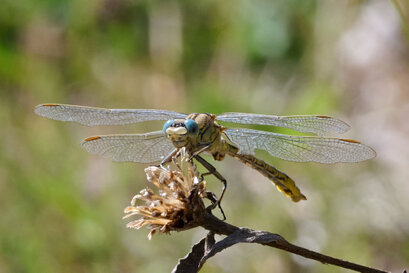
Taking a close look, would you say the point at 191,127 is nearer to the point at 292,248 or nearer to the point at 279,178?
the point at 279,178

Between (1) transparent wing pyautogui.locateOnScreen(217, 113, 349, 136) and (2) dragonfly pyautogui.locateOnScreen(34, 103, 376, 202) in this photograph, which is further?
(1) transparent wing pyautogui.locateOnScreen(217, 113, 349, 136)

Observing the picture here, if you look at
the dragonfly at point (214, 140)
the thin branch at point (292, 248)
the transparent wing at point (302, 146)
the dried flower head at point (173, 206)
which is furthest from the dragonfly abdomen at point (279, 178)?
the thin branch at point (292, 248)

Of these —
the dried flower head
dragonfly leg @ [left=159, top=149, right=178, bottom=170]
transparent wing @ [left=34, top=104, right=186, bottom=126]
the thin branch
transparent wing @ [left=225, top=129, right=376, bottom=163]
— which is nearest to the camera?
the thin branch

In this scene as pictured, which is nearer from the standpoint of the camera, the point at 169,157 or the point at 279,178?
the point at 169,157

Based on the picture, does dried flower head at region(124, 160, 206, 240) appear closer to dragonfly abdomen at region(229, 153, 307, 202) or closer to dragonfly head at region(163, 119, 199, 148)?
dragonfly head at region(163, 119, 199, 148)

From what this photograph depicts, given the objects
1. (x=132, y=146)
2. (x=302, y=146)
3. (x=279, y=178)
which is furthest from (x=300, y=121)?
(x=132, y=146)

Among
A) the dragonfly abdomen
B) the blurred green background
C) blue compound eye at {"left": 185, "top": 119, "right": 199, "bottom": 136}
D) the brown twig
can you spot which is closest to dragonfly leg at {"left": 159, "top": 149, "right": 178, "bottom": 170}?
blue compound eye at {"left": 185, "top": 119, "right": 199, "bottom": 136}

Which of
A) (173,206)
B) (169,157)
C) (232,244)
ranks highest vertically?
(169,157)
